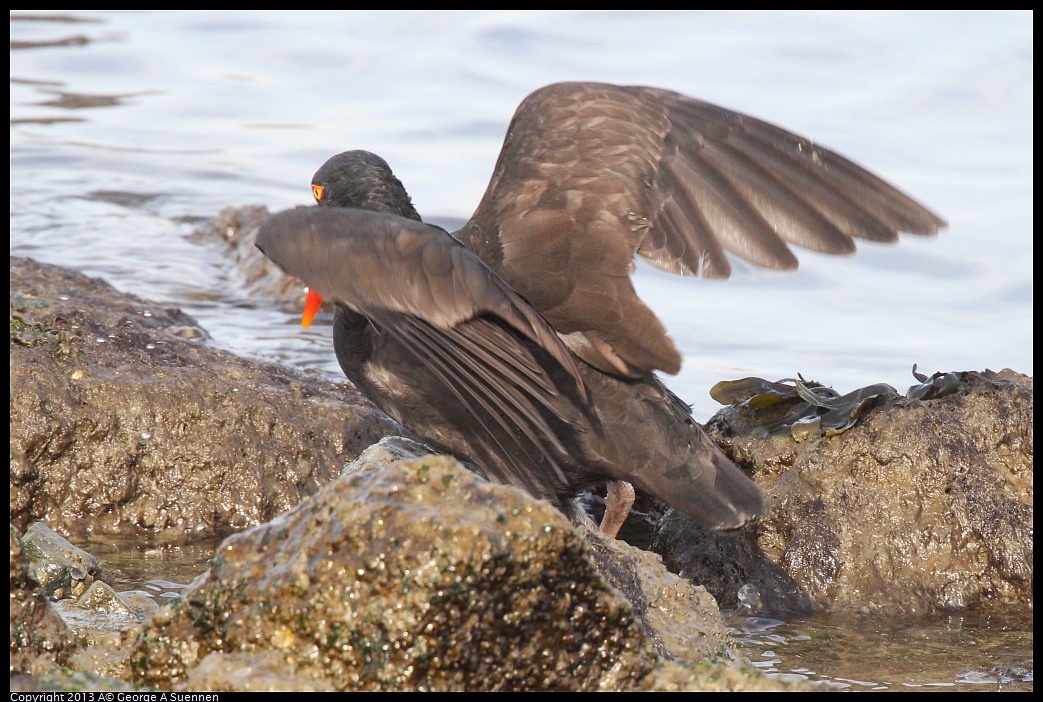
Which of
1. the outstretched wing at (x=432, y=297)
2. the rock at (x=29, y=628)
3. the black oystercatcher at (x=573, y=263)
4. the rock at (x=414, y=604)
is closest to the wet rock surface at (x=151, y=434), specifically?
the black oystercatcher at (x=573, y=263)

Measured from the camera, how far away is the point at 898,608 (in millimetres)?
4492

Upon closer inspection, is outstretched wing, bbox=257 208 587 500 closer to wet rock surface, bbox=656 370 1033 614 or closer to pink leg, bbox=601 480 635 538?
pink leg, bbox=601 480 635 538

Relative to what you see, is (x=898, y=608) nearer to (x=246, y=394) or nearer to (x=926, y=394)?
(x=926, y=394)

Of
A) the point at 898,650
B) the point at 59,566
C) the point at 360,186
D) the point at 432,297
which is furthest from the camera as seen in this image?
the point at 360,186

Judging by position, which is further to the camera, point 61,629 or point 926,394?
point 926,394

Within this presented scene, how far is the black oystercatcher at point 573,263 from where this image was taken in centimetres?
358

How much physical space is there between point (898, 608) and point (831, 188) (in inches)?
67.3

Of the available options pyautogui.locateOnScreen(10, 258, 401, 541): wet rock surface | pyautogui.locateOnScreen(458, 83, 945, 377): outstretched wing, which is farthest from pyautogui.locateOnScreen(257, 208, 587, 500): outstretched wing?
pyautogui.locateOnScreen(10, 258, 401, 541): wet rock surface

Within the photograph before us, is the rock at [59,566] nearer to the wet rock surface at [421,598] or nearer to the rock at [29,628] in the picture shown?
the rock at [29,628]

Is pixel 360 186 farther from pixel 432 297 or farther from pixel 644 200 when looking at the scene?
pixel 432 297

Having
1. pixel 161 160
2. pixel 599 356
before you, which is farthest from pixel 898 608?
pixel 161 160

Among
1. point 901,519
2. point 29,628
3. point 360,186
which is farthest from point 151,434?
point 901,519

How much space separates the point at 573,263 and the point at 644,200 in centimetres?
49

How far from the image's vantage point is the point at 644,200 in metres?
4.66
